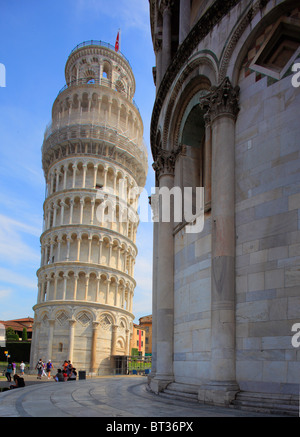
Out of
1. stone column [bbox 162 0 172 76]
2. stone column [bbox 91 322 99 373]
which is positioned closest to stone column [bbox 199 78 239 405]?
stone column [bbox 162 0 172 76]

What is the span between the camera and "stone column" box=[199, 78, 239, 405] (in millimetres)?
12070

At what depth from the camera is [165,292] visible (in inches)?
675

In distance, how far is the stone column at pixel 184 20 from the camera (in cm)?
1903

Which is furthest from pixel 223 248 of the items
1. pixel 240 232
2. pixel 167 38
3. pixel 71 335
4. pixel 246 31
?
pixel 71 335

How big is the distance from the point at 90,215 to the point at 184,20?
44.0 m

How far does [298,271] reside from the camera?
36.9 ft

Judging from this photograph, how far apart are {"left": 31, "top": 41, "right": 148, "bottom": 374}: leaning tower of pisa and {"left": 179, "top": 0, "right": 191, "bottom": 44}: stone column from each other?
1667 inches

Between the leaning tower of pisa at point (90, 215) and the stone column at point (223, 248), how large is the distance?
44901mm

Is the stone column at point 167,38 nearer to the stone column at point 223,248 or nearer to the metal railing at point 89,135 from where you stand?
the stone column at point 223,248

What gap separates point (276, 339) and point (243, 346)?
1093 mm

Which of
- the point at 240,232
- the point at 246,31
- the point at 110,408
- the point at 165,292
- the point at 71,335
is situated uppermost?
the point at 246,31

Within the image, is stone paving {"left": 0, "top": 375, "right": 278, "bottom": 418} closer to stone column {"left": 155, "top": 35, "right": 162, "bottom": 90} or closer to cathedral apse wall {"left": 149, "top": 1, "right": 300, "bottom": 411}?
cathedral apse wall {"left": 149, "top": 1, "right": 300, "bottom": 411}

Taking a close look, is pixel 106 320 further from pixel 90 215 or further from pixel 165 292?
pixel 165 292

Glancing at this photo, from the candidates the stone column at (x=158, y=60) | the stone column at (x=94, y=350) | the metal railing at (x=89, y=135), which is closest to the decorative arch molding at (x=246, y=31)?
the stone column at (x=158, y=60)
